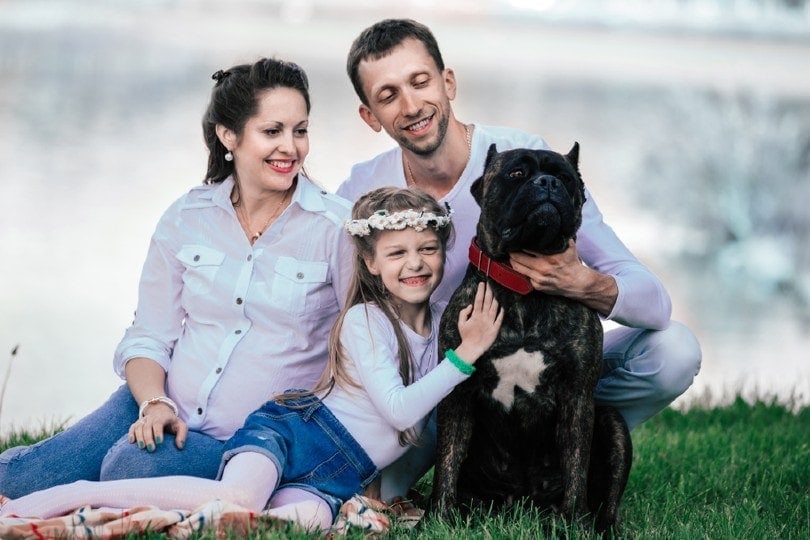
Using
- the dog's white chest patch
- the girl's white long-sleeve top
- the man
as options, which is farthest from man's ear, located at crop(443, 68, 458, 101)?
the dog's white chest patch

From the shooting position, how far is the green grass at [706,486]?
356 centimetres

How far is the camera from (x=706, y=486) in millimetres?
4512

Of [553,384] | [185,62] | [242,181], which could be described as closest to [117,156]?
[185,62]

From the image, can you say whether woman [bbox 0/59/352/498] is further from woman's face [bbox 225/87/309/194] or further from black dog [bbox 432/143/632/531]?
black dog [bbox 432/143/632/531]

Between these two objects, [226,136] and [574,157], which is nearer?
[574,157]

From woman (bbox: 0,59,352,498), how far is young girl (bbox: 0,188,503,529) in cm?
19

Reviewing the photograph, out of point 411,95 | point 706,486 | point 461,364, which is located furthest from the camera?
point 706,486

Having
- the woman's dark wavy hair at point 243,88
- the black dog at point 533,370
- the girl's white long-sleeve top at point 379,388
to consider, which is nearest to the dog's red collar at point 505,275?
the black dog at point 533,370

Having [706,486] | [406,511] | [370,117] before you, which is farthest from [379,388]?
[706,486]

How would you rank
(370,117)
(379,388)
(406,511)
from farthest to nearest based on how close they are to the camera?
1. (370,117)
2. (406,511)
3. (379,388)

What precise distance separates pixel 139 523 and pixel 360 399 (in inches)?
36.5

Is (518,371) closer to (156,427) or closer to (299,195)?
(299,195)

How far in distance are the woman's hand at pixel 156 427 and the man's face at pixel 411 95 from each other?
4.71ft

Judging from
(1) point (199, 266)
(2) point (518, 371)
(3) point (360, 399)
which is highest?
(1) point (199, 266)
